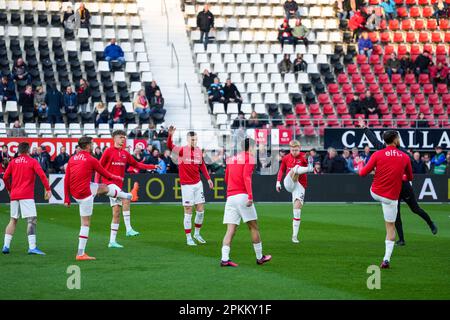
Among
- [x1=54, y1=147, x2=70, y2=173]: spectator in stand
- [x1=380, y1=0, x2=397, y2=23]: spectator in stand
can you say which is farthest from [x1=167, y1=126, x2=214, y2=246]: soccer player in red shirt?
[x1=380, y1=0, x2=397, y2=23]: spectator in stand

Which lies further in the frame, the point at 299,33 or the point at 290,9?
the point at 290,9

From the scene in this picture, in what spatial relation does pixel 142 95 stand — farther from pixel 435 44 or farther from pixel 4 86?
pixel 435 44

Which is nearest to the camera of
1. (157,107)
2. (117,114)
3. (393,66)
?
(117,114)

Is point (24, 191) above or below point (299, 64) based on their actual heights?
below

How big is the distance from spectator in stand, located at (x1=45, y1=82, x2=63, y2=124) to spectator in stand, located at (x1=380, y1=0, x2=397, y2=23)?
18.8 m

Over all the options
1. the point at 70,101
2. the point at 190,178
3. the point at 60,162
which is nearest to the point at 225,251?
the point at 190,178

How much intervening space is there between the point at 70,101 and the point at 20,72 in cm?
249

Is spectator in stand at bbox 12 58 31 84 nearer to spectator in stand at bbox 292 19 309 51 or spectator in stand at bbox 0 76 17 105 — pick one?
spectator in stand at bbox 0 76 17 105

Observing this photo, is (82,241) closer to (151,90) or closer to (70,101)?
(70,101)

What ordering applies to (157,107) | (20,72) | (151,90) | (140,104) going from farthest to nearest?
1. (151,90)
2. (157,107)
3. (140,104)
4. (20,72)

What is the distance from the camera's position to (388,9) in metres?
49.0

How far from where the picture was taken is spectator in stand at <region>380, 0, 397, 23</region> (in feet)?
160

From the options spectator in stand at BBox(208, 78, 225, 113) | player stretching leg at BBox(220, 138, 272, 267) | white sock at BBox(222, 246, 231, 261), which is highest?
spectator in stand at BBox(208, 78, 225, 113)
